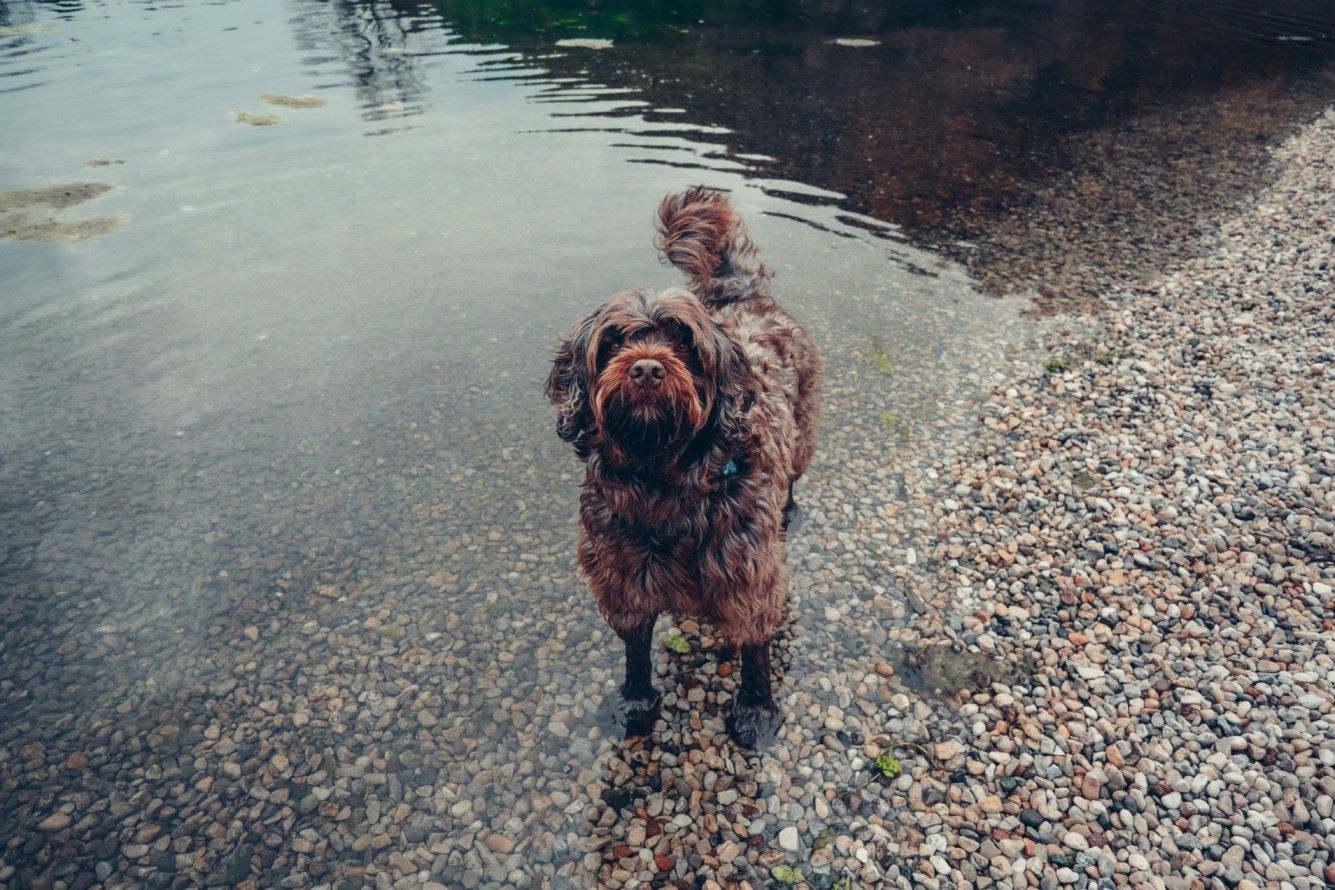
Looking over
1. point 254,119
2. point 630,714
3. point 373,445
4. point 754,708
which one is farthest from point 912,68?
point 630,714

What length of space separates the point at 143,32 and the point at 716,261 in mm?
29435

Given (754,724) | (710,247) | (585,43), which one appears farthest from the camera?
Answer: (585,43)

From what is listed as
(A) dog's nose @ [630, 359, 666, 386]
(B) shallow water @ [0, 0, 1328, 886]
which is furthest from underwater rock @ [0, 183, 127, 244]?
(A) dog's nose @ [630, 359, 666, 386]

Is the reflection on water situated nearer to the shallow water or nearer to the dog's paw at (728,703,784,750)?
the shallow water

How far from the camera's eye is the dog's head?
382 centimetres

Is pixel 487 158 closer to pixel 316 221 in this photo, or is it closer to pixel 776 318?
pixel 316 221

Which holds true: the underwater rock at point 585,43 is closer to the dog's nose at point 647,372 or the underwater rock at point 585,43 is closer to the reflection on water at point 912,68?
the reflection on water at point 912,68

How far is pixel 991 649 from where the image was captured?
594 cm

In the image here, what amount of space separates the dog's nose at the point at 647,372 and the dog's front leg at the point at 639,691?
7.26 ft

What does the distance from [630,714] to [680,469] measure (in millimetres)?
2255

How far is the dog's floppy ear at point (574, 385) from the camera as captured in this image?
421 centimetres

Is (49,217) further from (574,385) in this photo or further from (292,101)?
(574,385)

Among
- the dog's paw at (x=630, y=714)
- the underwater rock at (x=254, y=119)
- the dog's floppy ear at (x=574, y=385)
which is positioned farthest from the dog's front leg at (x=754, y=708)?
the underwater rock at (x=254, y=119)

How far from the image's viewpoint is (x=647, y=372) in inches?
148
